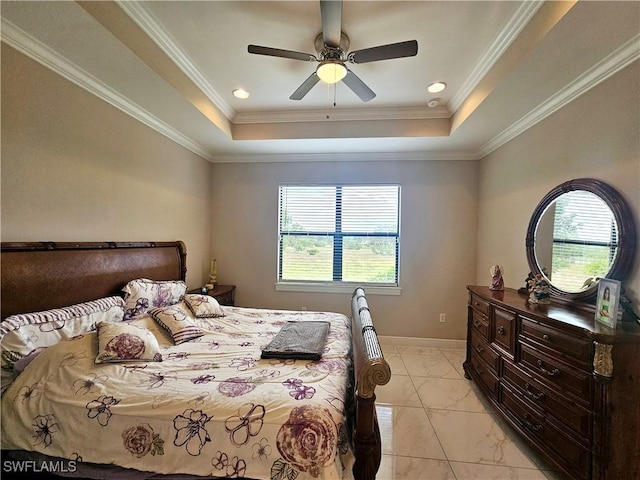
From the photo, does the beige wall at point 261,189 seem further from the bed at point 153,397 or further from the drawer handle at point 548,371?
the drawer handle at point 548,371

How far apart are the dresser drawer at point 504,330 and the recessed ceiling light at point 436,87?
2165 mm

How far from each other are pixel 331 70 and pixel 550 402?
267 centimetres

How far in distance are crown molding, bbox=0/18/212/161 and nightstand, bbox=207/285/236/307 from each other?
6.42ft

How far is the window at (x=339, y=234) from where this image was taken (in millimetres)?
4035

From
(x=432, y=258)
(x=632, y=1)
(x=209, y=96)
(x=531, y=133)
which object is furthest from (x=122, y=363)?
(x=531, y=133)

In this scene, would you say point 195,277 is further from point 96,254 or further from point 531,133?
point 531,133

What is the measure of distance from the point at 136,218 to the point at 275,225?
1.83 m

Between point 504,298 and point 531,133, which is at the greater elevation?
point 531,133

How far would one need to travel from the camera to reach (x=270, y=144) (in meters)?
3.63

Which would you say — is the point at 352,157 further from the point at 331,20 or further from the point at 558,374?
the point at 558,374

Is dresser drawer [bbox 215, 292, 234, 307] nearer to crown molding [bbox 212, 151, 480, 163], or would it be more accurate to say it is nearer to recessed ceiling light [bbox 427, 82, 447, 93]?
crown molding [bbox 212, 151, 480, 163]

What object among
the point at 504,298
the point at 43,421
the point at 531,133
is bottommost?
the point at 43,421

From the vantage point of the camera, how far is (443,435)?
2.11 m

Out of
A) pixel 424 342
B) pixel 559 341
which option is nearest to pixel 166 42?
pixel 559 341
